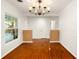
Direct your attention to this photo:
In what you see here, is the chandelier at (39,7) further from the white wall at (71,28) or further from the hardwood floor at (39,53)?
the hardwood floor at (39,53)

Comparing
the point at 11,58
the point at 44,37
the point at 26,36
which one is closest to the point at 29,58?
the point at 11,58

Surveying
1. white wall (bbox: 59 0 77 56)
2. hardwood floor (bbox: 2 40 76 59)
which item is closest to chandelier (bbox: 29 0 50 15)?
white wall (bbox: 59 0 77 56)

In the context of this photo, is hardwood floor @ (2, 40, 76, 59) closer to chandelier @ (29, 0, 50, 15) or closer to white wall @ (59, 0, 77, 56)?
white wall @ (59, 0, 77, 56)

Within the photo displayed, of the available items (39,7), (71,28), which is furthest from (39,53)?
(39,7)

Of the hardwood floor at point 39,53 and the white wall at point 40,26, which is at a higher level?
the white wall at point 40,26

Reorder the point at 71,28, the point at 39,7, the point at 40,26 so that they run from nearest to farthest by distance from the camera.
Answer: the point at 39,7
the point at 71,28
the point at 40,26

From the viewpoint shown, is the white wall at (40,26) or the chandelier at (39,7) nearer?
the chandelier at (39,7)

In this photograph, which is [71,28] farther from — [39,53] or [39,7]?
[39,53]

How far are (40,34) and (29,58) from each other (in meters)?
7.04

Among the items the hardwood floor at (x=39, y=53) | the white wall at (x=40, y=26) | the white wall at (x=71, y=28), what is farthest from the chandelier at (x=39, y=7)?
the white wall at (x=40, y=26)

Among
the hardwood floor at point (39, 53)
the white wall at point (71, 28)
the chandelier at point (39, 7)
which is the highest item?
the chandelier at point (39, 7)

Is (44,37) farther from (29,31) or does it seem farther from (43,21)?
(29,31)

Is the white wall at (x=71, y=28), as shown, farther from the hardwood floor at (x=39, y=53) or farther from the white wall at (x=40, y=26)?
the white wall at (x=40, y=26)

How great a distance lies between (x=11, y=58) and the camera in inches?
159
